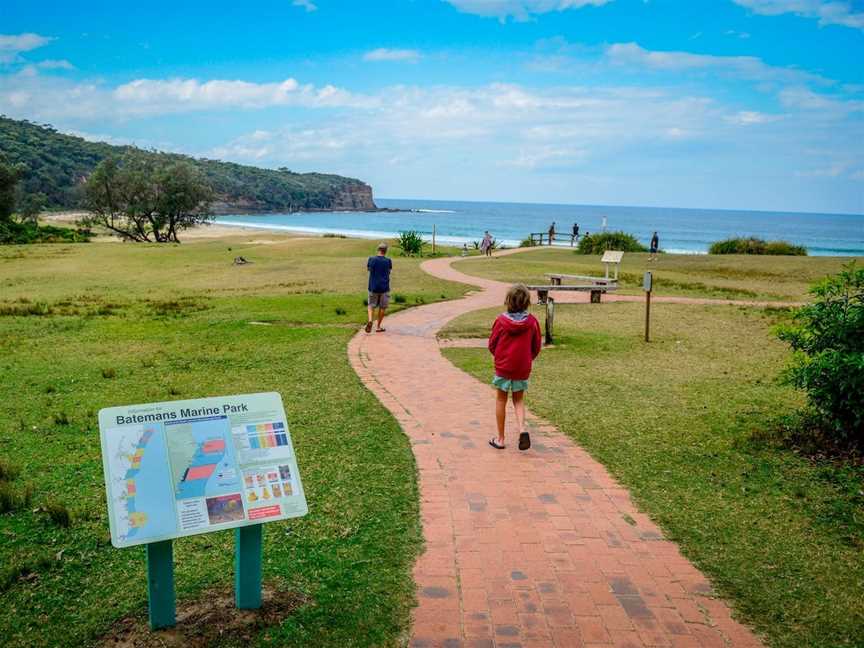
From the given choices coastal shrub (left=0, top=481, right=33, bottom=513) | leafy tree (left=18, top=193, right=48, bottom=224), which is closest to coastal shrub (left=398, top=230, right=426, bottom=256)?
coastal shrub (left=0, top=481, right=33, bottom=513)

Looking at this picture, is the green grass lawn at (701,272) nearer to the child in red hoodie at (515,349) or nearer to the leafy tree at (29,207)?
the child in red hoodie at (515,349)

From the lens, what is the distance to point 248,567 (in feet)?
13.1

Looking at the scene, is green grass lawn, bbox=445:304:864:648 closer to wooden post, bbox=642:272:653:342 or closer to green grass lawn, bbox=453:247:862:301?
wooden post, bbox=642:272:653:342

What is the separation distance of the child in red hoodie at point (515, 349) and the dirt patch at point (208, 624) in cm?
330

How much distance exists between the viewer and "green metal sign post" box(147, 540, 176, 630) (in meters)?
3.73

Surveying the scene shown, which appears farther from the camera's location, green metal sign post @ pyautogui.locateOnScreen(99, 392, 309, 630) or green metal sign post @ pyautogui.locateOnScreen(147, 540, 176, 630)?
green metal sign post @ pyautogui.locateOnScreen(147, 540, 176, 630)

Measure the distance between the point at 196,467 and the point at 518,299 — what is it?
3.94 metres

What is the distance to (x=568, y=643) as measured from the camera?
389 centimetres

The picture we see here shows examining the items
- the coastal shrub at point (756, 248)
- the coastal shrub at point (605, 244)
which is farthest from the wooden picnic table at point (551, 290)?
the coastal shrub at point (756, 248)

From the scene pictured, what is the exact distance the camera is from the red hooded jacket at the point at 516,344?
6973 mm

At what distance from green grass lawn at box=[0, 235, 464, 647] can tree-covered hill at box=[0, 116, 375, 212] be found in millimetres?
55011

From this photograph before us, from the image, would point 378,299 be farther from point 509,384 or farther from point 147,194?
point 147,194

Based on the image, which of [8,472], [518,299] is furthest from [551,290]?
[8,472]

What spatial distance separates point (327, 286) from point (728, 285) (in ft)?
48.0
